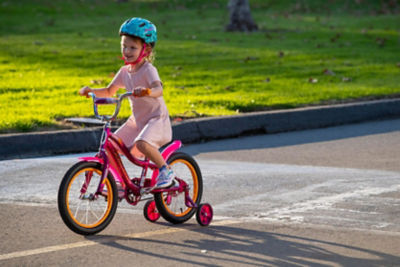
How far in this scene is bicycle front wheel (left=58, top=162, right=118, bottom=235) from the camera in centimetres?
570

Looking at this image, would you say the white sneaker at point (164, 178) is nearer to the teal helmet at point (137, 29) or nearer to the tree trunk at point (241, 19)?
the teal helmet at point (137, 29)

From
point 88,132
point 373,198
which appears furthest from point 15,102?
point 373,198

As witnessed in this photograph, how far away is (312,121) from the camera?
11.4 m

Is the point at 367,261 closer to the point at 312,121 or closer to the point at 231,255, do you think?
the point at 231,255

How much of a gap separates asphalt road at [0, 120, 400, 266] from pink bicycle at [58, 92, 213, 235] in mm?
110

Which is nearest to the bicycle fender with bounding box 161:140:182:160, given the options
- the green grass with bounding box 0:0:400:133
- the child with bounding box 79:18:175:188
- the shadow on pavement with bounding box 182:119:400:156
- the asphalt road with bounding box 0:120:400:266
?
the child with bounding box 79:18:175:188

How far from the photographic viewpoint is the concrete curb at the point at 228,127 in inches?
363

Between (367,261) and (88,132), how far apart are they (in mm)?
4985

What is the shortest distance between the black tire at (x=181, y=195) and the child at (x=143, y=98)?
0.60 feet

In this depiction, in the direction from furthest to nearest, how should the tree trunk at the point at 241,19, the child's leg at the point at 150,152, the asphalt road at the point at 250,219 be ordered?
1. the tree trunk at the point at 241,19
2. the child's leg at the point at 150,152
3. the asphalt road at the point at 250,219

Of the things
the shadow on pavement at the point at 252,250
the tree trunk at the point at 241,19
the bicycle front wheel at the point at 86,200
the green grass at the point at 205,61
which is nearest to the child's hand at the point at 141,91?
the bicycle front wheel at the point at 86,200

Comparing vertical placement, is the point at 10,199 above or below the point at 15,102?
below

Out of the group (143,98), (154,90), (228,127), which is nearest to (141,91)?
(154,90)

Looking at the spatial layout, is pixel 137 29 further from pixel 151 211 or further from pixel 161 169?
pixel 151 211
